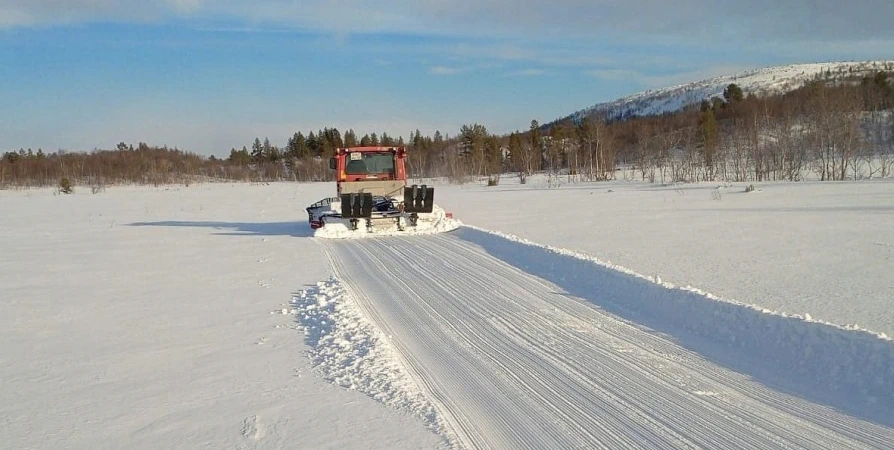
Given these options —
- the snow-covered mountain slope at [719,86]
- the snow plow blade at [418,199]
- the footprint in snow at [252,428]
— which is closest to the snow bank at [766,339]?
the footprint in snow at [252,428]

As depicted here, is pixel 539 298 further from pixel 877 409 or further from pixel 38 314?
pixel 38 314

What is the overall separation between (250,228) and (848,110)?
40817 millimetres

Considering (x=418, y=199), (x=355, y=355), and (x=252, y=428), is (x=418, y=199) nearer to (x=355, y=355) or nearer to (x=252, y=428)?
(x=355, y=355)

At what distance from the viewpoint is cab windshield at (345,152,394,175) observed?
17.4m

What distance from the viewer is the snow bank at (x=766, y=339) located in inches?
180

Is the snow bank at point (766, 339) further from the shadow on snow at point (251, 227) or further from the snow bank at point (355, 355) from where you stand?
the shadow on snow at point (251, 227)

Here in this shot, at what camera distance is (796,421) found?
4.07m

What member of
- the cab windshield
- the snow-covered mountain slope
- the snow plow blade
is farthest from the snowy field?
the snow-covered mountain slope

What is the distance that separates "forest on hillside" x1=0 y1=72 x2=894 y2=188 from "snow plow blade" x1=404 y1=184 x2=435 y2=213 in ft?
34.6

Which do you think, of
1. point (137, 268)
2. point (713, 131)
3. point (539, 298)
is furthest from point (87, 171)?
point (539, 298)

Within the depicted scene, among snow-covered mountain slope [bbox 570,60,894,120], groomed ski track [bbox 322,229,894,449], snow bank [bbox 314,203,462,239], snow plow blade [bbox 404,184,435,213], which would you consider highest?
snow-covered mountain slope [bbox 570,60,894,120]

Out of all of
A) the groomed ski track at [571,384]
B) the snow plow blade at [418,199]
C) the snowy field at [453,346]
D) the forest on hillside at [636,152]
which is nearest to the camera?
the groomed ski track at [571,384]

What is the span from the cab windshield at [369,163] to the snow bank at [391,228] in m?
2.31

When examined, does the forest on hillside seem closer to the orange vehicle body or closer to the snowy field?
the orange vehicle body
